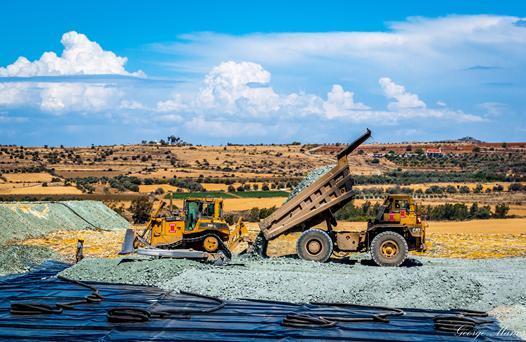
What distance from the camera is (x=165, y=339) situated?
1291 centimetres

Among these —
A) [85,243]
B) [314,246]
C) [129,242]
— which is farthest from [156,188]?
[314,246]

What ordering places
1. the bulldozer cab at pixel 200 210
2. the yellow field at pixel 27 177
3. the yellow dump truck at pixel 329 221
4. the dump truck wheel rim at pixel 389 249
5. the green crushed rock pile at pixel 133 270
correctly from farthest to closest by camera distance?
1. the yellow field at pixel 27 177
2. the bulldozer cab at pixel 200 210
3. the yellow dump truck at pixel 329 221
4. the dump truck wheel rim at pixel 389 249
5. the green crushed rock pile at pixel 133 270

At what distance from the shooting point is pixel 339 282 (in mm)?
17797

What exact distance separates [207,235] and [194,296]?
4919 millimetres

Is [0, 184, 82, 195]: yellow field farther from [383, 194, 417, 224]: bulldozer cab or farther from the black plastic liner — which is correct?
the black plastic liner

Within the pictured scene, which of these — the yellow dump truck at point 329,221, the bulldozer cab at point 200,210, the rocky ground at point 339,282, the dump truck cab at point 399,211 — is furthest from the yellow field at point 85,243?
the dump truck cab at point 399,211

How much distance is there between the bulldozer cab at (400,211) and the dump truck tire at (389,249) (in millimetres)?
595

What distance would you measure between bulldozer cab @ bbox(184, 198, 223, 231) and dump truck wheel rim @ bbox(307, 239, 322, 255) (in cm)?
287

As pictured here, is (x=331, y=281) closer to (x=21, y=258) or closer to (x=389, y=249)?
(x=389, y=249)

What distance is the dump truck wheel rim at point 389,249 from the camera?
70.2ft

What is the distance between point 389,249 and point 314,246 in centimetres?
225

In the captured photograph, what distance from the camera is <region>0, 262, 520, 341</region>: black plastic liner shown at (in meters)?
13.2

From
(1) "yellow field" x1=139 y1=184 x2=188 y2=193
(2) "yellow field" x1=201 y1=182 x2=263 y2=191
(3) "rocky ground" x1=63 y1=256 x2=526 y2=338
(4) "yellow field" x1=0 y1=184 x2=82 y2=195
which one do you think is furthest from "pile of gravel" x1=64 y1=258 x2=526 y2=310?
(2) "yellow field" x1=201 y1=182 x2=263 y2=191

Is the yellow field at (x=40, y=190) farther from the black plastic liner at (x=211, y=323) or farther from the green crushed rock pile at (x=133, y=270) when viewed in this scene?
the black plastic liner at (x=211, y=323)
